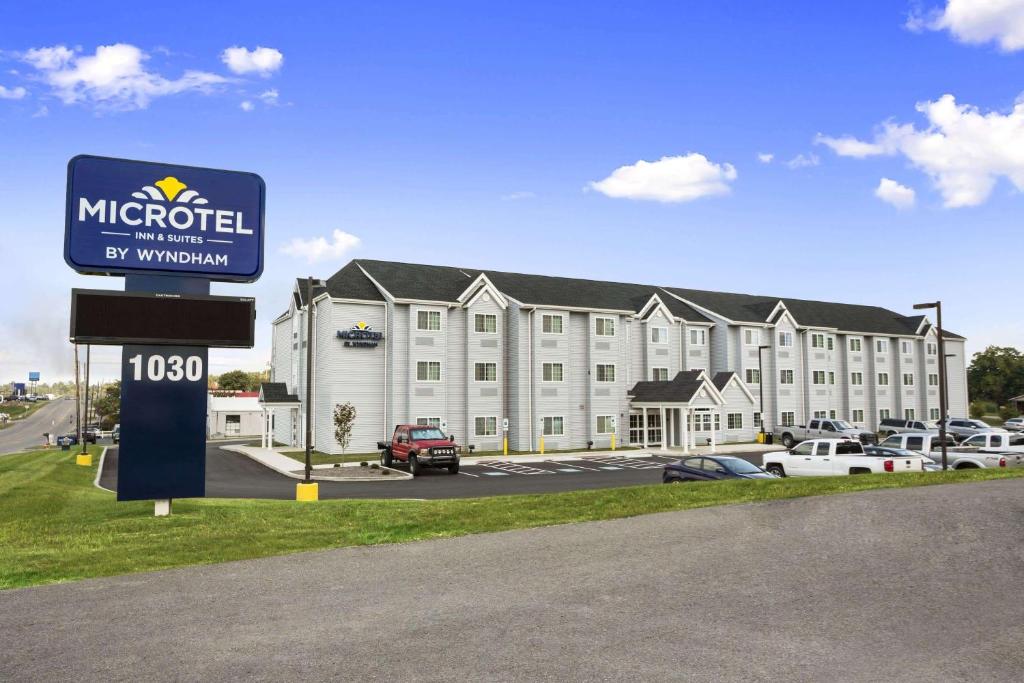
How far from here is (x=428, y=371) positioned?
44.2 meters

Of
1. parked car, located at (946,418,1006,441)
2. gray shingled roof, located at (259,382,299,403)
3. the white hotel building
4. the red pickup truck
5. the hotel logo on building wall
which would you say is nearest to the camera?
the red pickup truck

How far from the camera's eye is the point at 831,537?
12.5 metres

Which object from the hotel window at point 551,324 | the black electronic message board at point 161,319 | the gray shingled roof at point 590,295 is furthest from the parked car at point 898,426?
the black electronic message board at point 161,319

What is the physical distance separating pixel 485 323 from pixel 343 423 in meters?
11.3

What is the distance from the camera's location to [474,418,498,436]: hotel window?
1804 inches

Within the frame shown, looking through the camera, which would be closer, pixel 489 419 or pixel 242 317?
pixel 242 317

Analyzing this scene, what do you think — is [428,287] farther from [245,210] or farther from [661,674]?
[661,674]

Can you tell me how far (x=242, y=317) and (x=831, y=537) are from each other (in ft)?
40.6

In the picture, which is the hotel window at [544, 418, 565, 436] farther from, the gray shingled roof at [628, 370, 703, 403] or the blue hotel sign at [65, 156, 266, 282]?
the blue hotel sign at [65, 156, 266, 282]

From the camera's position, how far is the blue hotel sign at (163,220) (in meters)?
15.1

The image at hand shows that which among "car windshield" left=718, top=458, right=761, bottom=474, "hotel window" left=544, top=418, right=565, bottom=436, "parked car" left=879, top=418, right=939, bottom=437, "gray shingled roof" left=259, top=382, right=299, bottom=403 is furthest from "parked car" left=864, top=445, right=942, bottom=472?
"gray shingled roof" left=259, top=382, right=299, bottom=403

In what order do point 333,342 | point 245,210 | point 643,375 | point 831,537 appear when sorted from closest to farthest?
point 831,537
point 245,210
point 333,342
point 643,375

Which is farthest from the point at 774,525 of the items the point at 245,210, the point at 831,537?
the point at 245,210

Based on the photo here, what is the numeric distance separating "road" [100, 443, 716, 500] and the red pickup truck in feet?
1.95
